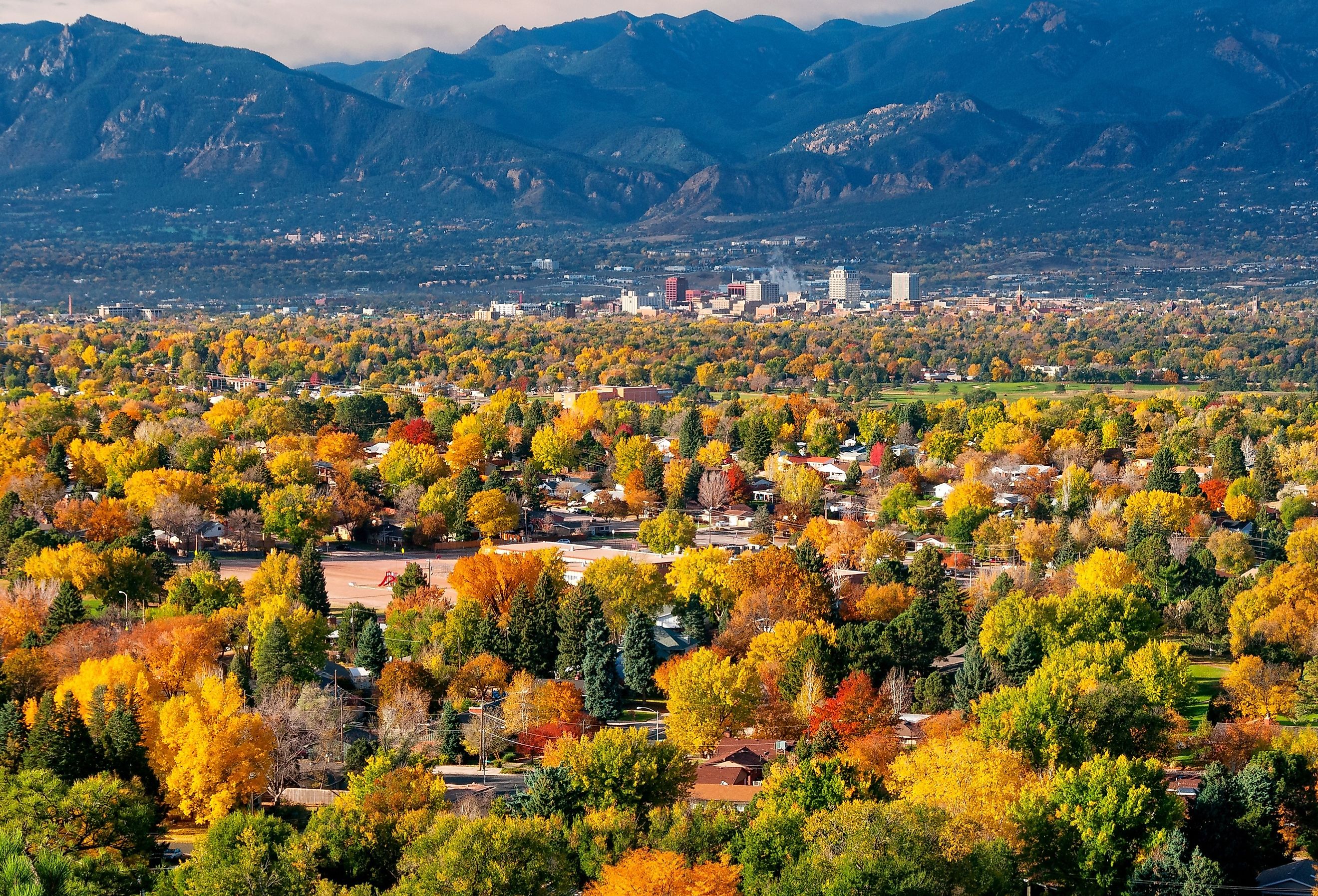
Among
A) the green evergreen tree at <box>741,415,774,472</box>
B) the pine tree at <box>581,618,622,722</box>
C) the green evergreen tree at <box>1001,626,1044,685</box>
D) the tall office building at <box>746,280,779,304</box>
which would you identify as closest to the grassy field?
the green evergreen tree at <box>1001,626,1044,685</box>

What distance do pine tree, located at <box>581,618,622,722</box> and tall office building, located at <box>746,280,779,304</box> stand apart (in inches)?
5683

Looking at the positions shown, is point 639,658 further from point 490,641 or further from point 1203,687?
point 1203,687

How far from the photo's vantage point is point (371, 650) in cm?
3772

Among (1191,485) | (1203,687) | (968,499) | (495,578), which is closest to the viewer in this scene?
(1203,687)

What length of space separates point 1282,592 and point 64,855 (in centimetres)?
2789

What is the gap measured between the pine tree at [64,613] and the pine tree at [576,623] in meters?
10.6

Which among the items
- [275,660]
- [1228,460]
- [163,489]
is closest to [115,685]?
[275,660]

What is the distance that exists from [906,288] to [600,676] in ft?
520

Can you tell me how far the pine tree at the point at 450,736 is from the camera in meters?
33.2

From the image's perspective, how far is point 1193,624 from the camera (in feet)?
136

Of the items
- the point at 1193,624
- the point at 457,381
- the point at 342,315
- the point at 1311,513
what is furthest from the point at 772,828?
the point at 342,315

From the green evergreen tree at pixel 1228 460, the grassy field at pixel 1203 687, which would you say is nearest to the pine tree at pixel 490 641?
the grassy field at pixel 1203 687

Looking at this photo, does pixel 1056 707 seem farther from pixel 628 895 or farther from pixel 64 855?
pixel 64 855

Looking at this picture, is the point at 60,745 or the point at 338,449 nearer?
the point at 60,745
